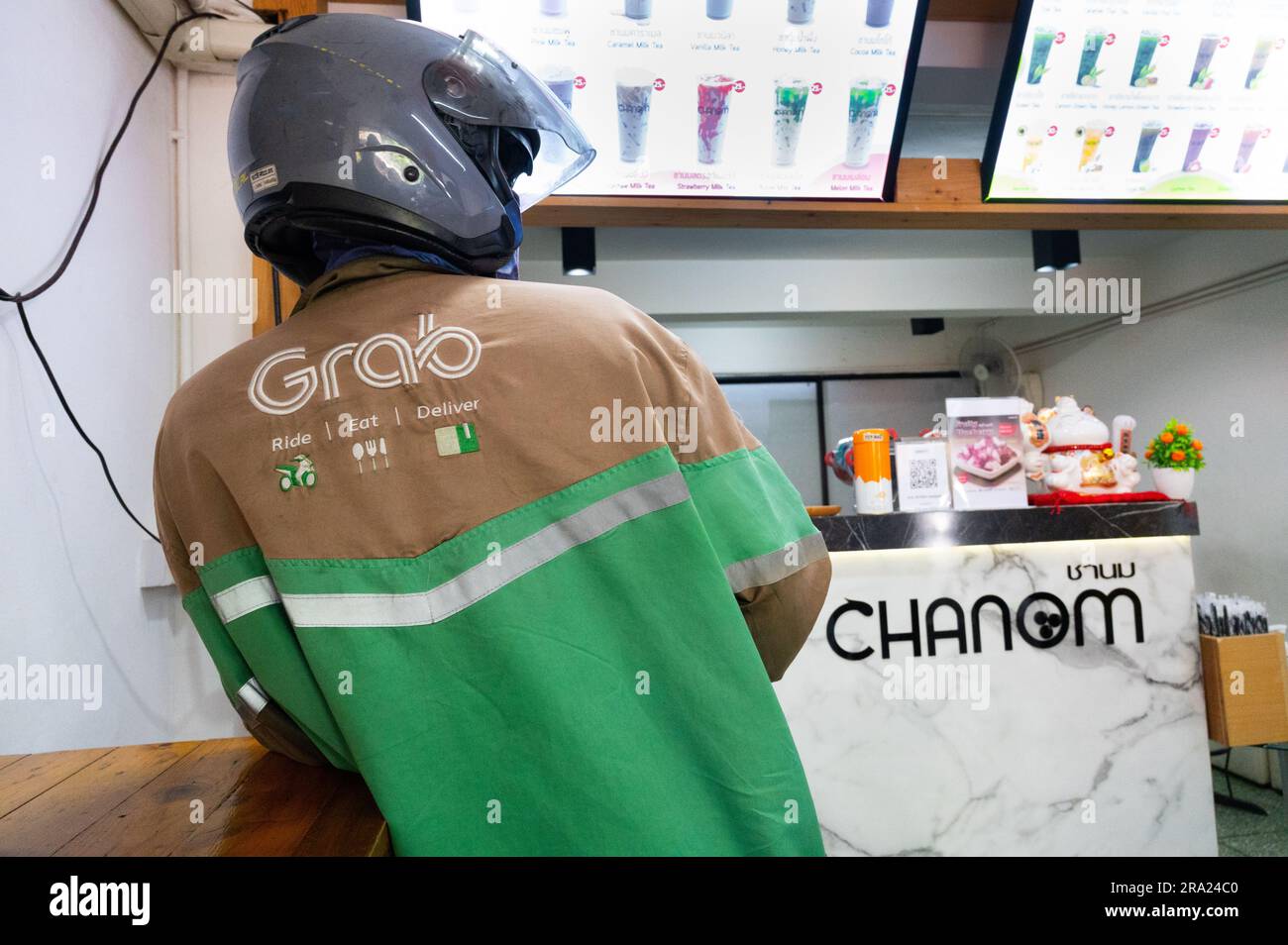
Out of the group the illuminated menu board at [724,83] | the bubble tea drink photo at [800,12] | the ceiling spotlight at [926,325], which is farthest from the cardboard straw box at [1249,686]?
the ceiling spotlight at [926,325]

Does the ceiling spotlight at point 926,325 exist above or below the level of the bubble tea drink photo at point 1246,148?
above

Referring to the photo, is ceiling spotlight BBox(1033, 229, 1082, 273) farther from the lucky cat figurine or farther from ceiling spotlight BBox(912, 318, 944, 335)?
ceiling spotlight BBox(912, 318, 944, 335)

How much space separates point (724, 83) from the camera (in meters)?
2.30

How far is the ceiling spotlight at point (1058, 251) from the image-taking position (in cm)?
328

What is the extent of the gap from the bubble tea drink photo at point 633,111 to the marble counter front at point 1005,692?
3.96ft

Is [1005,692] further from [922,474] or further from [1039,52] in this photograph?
[1039,52]

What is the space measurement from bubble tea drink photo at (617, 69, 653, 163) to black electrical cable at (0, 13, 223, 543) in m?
1.04

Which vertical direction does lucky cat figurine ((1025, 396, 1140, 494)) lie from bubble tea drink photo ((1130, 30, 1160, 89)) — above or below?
below

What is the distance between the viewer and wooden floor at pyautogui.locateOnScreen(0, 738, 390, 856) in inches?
25.4

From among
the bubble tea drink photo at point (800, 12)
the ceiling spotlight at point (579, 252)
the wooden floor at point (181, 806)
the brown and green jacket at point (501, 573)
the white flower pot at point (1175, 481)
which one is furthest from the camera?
the ceiling spotlight at point (579, 252)

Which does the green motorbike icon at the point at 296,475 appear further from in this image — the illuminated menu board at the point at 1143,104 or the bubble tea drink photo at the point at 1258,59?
the bubble tea drink photo at the point at 1258,59

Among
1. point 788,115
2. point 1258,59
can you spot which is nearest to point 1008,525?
point 788,115

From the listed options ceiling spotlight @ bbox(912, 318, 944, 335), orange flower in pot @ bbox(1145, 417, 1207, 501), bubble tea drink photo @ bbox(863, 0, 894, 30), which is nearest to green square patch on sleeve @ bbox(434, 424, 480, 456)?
bubble tea drink photo @ bbox(863, 0, 894, 30)
